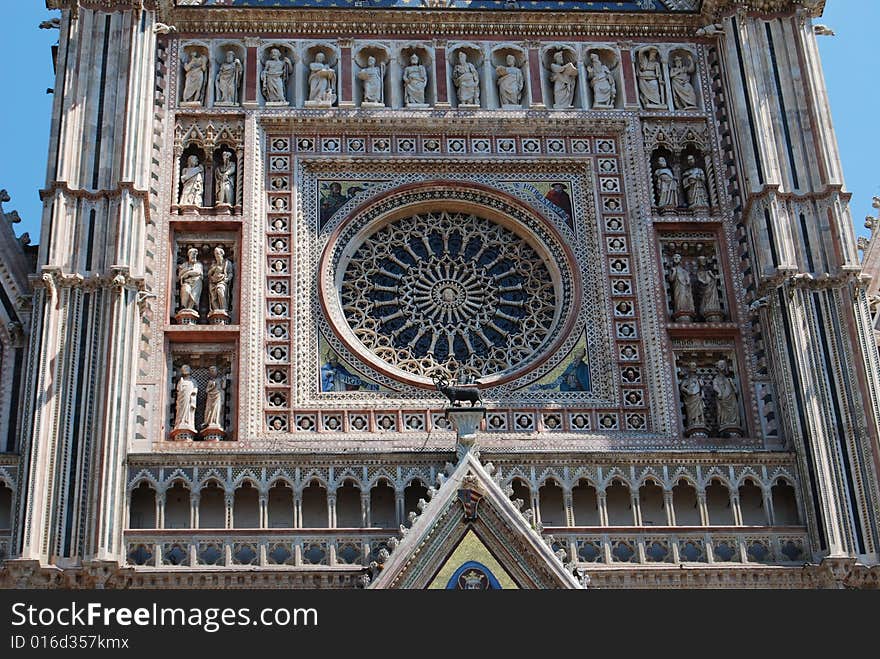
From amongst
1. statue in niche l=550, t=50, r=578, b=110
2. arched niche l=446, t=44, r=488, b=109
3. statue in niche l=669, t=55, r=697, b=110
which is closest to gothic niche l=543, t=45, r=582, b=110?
statue in niche l=550, t=50, r=578, b=110

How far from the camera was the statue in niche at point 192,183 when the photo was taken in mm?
23234

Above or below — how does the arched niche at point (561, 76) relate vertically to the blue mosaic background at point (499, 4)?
below

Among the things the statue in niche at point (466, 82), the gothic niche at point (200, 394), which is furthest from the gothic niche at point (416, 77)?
the gothic niche at point (200, 394)

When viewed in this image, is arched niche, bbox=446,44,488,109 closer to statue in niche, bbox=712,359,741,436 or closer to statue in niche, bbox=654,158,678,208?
statue in niche, bbox=654,158,678,208

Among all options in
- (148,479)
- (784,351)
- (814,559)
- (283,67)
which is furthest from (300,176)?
(814,559)

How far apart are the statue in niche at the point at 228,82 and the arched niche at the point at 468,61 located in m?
3.07

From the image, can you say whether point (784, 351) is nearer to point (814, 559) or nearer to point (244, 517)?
point (814, 559)

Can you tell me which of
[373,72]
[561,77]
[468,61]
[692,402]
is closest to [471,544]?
[692,402]

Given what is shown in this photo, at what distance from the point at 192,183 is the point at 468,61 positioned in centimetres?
458

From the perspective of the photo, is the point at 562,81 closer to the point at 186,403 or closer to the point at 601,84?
the point at 601,84

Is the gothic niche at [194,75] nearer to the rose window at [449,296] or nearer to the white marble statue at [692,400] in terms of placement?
the rose window at [449,296]

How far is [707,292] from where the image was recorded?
2303 centimetres

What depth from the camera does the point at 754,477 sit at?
68.7 ft

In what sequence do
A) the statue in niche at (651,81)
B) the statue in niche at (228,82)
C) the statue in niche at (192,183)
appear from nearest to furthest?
the statue in niche at (192,183) < the statue in niche at (228,82) < the statue in niche at (651,81)
